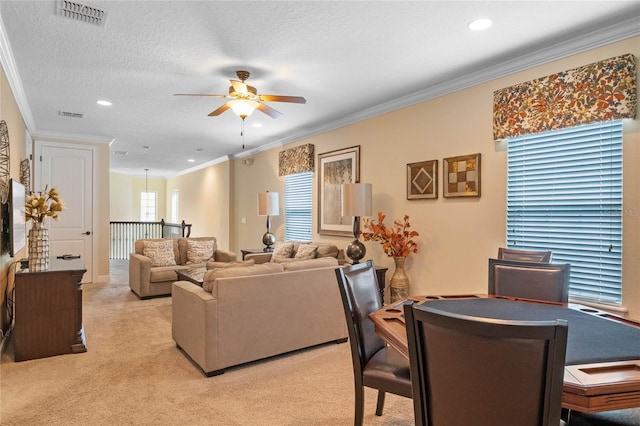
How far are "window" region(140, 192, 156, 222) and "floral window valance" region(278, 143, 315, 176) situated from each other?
27.2 feet

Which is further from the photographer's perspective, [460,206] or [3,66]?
[460,206]

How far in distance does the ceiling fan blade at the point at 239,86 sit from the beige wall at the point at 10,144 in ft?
6.26

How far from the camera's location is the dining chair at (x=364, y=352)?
1.86 m

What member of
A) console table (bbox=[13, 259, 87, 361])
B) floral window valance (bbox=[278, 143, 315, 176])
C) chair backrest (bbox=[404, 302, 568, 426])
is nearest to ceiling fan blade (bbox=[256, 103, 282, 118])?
floral window valance (bbox=[278, 143, 315, 176])

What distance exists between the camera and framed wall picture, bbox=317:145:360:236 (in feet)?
16.6

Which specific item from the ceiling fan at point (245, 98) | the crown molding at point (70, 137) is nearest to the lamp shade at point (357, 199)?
the ceiling fan at point (245, 98)

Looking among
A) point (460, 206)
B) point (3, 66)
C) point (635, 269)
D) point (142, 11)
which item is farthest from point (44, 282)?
point (635, 269)

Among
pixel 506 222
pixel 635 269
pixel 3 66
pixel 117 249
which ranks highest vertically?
pixel 3 66

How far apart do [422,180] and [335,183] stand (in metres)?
1.57

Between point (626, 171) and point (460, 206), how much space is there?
134cm

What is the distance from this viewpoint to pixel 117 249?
10062mm

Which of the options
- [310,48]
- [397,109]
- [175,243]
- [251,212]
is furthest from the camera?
[251,212]

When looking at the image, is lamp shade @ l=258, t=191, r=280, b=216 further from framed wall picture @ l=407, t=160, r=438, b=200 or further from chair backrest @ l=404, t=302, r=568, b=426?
chair backrest @ l=404, t=302, r=568, b=426

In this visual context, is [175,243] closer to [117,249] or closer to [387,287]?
[387,287]
